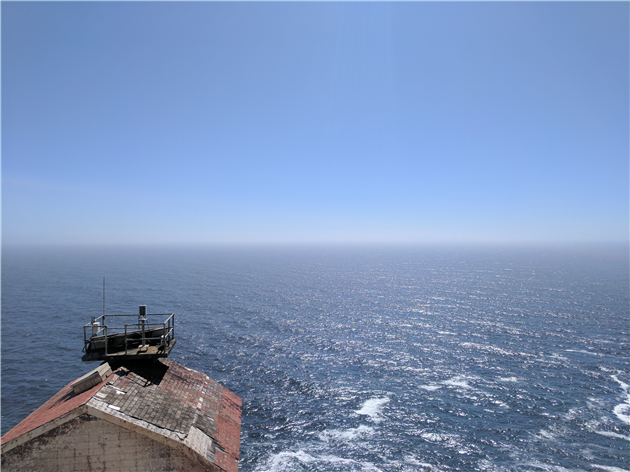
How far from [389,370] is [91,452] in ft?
115

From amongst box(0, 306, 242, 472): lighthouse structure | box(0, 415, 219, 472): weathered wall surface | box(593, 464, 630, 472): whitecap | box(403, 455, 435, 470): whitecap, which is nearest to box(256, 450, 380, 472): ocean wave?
box(403, 455, 435, 470): whitecap

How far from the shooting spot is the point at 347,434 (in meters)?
28.2

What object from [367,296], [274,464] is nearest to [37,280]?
[367,296]

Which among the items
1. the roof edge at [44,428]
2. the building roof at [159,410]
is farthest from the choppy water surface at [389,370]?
the roof edge at [44,428]

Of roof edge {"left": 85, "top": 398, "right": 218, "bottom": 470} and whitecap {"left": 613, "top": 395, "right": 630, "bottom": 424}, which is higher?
roof edge {"left": 85, "top": 398, "right": 218, "bottom": 470}

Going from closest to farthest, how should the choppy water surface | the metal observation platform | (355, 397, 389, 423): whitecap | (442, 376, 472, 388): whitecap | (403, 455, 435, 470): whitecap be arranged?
the metal observation platform
(403, 455, 435, 470): whitecap
the choppy water surface
(355, 397, 389, 423): whitecap
(442, 376, 472, 388): whitecap

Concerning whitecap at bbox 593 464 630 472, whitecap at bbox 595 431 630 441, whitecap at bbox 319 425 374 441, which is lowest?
whitecap at bbox 593 464 630 472

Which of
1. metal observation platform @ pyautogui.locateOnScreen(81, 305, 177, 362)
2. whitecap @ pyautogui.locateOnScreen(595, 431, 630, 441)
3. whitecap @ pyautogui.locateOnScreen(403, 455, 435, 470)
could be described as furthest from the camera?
whitecap @ pyautogui.locateOnScreen(595, 431, 630, 441)

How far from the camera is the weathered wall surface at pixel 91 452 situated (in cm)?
1272

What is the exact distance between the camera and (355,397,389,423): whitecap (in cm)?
3102

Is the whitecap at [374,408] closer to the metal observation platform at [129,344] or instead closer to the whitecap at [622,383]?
the metal observation platform at [129,344]

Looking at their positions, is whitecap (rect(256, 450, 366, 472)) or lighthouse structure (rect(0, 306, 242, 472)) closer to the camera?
lighthouse structure (rect(0, 306, 242, 472))

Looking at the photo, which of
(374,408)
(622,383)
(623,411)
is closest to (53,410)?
(374,408)

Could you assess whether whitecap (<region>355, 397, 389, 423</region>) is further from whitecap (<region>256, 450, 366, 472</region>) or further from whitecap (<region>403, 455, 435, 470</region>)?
whitecap (<region>256, 450, 366, 472</region>)
